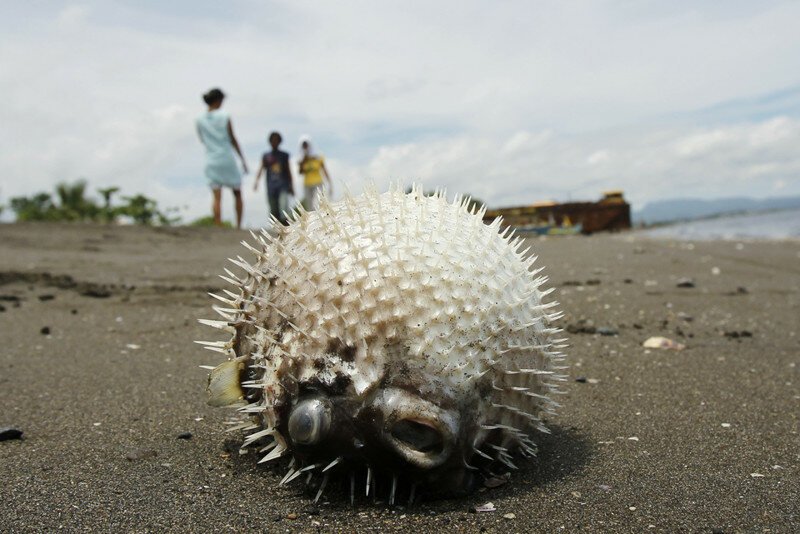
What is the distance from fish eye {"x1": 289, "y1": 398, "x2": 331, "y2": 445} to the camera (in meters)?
2.28

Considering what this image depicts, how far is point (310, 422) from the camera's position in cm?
227

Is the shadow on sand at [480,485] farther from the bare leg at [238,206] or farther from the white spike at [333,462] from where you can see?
the bare leg at [238,206]

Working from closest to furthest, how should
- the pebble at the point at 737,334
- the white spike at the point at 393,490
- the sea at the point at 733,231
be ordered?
1. the white spike at the point at 393,490
2. the pebble at the point at 737,334
3. the sea at the point at 733,231

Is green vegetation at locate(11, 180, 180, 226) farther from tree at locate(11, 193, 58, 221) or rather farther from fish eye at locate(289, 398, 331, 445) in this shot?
fish eye at locate(289, 398, 331, 445)

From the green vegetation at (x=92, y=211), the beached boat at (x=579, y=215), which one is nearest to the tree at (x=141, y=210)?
the green vegetation at (x=92, y=211)

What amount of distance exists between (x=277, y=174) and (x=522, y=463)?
34.3ft

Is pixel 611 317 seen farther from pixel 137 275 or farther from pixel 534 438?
pixel 137 275

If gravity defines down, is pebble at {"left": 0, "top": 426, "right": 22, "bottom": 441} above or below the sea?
below

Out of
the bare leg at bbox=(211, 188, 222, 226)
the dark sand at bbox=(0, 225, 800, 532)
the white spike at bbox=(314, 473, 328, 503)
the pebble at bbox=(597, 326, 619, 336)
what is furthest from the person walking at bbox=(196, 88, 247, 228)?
the white spike at bbox=(314, 473, 328, 503)

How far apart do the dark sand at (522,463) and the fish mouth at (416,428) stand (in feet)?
0.71

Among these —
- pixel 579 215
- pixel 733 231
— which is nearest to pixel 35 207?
pixel 579 215

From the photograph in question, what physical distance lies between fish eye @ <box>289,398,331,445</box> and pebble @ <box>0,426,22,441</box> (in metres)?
1.56

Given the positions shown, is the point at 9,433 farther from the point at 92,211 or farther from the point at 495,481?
the point at 92,211

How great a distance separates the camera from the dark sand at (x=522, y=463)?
2.36m
